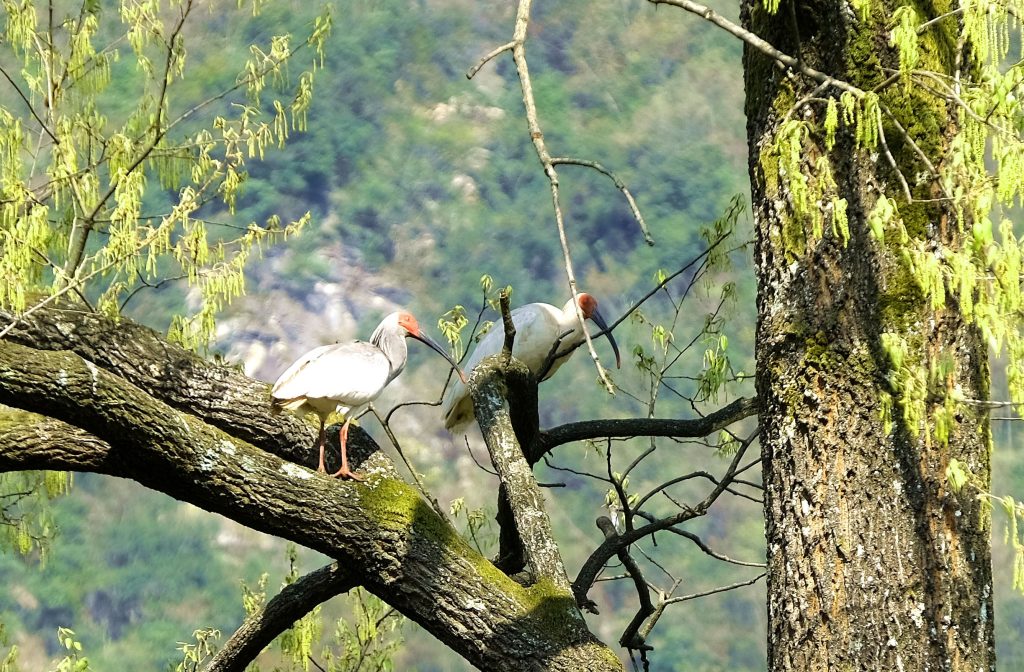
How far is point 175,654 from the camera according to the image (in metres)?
13.9

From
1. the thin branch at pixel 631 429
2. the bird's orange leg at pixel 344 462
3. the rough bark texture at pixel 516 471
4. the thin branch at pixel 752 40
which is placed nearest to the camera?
the thin branch at pixel 752 40

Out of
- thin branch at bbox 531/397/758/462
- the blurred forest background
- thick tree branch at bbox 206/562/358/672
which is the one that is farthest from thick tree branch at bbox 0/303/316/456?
the blurred forest background

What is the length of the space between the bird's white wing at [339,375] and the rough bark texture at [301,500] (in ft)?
1.71

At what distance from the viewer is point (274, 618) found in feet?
11.5

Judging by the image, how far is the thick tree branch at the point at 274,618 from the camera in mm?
3461

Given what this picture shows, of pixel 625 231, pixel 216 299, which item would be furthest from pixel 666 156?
pixel 216 299

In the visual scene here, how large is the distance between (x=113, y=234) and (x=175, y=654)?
10.7 m

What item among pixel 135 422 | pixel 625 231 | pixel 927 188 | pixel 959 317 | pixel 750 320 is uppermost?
pixel 625 231

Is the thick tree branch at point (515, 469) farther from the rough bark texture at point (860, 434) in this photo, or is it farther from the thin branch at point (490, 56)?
the thin branch at point (490, 56)

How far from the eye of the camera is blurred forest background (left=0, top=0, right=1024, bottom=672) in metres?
13.4

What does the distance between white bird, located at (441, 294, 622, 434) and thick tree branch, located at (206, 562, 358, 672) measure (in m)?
1.85

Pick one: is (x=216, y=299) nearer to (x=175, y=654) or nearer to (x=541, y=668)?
(x=541, y=668)

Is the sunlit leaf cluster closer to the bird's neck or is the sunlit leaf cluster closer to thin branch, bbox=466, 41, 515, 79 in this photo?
the bird's neck

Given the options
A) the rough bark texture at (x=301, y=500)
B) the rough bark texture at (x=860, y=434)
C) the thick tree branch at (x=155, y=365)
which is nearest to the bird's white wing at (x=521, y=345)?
the thick tree branch at (x=155, y=365)
